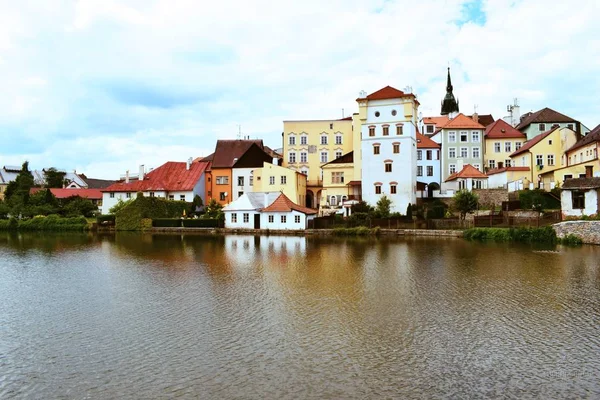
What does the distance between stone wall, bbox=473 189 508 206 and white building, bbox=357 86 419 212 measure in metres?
6.28

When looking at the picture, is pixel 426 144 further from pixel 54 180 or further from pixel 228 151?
pixel 54 180

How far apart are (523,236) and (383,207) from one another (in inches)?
532

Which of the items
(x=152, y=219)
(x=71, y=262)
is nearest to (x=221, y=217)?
(x=152, y=219)

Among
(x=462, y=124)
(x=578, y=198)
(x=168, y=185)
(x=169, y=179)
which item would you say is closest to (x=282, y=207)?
(x=168, y=185)

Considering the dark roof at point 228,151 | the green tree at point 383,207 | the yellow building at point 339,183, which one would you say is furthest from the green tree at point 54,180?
the green tree at point 383,207

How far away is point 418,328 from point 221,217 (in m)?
37.4

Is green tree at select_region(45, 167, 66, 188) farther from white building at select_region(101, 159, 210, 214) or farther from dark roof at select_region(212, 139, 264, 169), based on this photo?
dark roof at select_region(212, 139, 264, 169)

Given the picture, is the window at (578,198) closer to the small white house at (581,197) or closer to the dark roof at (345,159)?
the small white house at (581,197)

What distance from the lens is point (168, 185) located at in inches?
2260

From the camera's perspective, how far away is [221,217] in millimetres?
48031

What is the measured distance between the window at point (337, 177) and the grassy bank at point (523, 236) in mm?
18433

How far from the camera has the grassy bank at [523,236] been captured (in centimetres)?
3185

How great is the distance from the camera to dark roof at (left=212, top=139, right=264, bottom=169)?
191ft

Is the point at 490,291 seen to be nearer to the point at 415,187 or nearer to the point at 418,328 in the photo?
the point at 418,328
